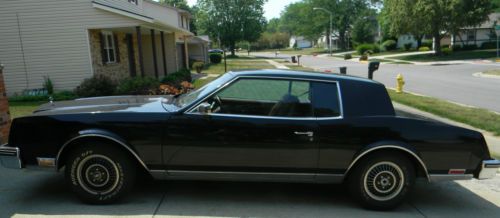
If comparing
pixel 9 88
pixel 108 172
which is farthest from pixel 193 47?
pixel 108 172

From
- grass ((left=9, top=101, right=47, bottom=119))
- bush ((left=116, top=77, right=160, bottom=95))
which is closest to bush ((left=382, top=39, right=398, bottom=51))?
bush ((left=116, top=77, right=160, bottom=95))

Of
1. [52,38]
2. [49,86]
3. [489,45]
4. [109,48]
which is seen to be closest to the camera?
[49,86]

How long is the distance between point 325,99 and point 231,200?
1539 millimetres

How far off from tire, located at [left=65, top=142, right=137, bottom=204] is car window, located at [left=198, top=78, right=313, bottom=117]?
1.13 metres

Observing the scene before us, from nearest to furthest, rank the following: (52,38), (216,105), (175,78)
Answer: (216,105) < (52,38) < (175,78)

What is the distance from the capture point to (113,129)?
4430 millimetres

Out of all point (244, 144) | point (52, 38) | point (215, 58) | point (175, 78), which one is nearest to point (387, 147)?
point (244, 144)

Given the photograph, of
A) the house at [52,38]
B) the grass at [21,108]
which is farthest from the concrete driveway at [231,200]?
the house at [52,38]

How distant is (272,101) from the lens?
193 inches

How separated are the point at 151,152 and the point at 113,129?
0.46 m

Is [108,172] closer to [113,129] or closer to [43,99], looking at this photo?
[113,129]

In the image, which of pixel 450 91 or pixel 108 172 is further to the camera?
pixel 450 91

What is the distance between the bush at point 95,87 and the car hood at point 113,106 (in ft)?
30.4

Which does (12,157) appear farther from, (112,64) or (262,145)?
(112,64)
